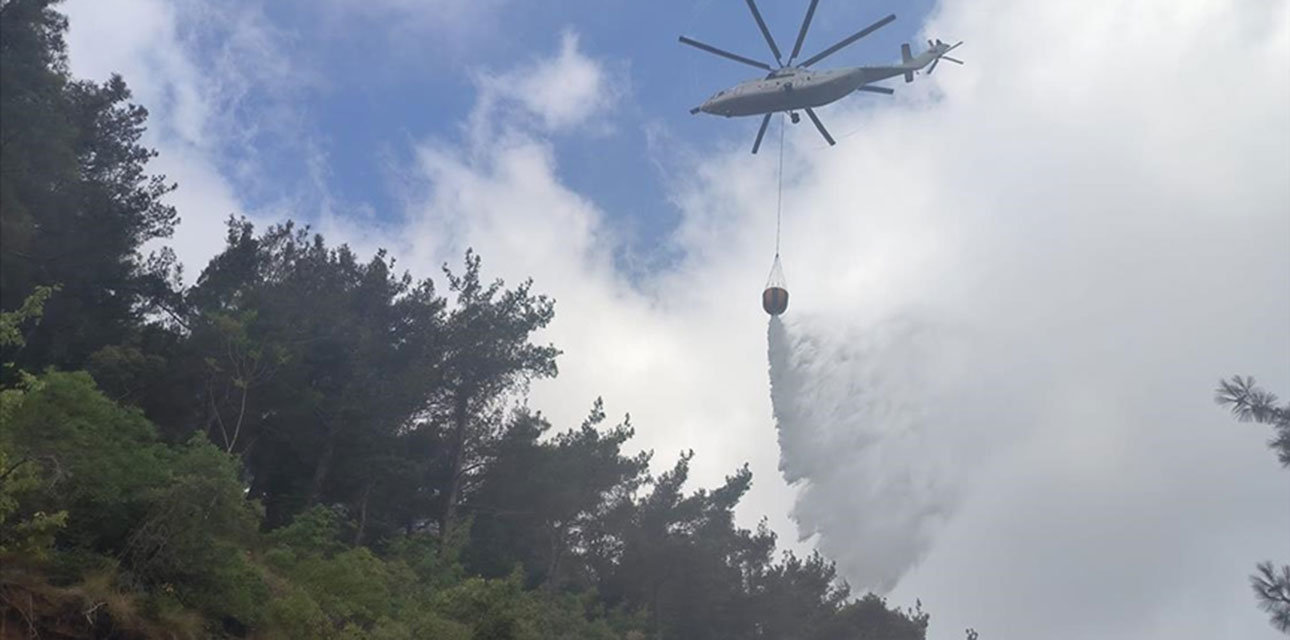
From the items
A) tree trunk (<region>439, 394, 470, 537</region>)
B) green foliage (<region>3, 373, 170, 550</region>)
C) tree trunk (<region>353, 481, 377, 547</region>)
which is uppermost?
tree trunk (<region>439, 394, 470, 537</region>)

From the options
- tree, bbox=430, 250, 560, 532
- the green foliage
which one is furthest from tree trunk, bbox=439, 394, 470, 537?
the green foliage

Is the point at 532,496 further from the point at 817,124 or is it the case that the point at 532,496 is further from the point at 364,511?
the point at 817,124

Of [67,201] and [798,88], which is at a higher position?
[798,88]

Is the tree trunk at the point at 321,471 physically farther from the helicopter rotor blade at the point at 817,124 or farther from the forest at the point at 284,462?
the helicopter rotor blade at the point at 817,124

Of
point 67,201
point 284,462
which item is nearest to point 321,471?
point 284,462

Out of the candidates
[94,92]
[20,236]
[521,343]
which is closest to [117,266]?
[94,92]

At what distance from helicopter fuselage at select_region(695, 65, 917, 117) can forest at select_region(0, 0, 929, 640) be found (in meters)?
14.9

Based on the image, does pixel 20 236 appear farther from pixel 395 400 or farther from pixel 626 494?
pixel 626 494

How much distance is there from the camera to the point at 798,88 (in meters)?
29.5

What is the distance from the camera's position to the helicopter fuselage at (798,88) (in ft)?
96.0

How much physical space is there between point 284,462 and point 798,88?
2513cm

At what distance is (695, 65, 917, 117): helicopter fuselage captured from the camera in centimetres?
2927

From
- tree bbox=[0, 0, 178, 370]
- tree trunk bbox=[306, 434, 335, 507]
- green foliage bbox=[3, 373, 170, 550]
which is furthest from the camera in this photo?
tree trunk bbox=[306, 434, 335, 507]

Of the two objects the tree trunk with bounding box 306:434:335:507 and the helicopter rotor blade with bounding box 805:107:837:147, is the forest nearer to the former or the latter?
the tree trunk with bounding box 306:434:335:507
